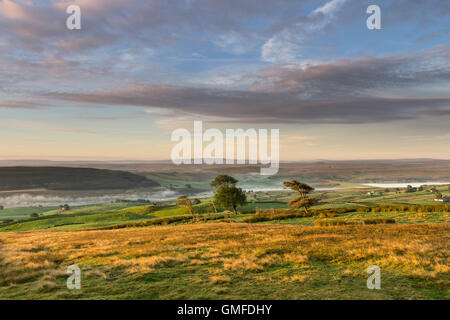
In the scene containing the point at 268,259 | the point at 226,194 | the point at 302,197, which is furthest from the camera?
the point at 226,194

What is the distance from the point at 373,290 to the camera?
37.6 feet

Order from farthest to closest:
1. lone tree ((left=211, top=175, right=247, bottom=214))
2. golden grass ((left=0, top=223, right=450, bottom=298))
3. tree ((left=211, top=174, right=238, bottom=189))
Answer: tree ((left=211, top=174, right=238, bottom=189)) < lone tree ((left=211, top=175, right=247, bottom=214)) < golden grass ((left=0, top=223, right=450, bottom=298))

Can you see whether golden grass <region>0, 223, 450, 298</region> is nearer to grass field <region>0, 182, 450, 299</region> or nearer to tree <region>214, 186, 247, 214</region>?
grass field <region>0, 182, 450, 299</region>

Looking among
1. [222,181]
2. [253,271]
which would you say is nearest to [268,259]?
[253,271]

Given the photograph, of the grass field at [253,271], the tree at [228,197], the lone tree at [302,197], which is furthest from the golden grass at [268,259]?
the tree at [228,197]

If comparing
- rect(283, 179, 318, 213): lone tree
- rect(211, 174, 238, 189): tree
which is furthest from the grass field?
rect(211, 174, 238, 189): tree

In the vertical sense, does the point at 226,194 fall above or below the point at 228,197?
above

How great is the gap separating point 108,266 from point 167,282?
20.6ft

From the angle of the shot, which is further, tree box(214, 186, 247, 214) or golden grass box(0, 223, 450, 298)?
tree box(214, 186, 247, 214)

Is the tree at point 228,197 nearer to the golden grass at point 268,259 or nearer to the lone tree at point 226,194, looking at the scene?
the lone tree at point 226,194

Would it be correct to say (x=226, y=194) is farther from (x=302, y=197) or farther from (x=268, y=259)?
(x=268, y=259)

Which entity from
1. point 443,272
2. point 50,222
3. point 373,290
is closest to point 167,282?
point 373,290
